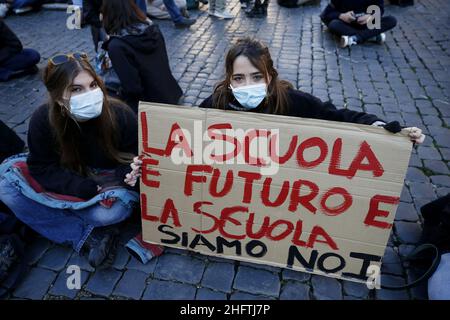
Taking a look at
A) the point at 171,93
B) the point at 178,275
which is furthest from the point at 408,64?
the point at 178,275

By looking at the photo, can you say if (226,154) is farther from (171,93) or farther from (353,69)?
(353,69)

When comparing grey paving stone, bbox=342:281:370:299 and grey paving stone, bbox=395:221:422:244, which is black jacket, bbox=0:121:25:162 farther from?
grey paving stone, bbox=395:221:422:244

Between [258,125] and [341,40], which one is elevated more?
[258,125]

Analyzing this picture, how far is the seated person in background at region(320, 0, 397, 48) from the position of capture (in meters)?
6.01

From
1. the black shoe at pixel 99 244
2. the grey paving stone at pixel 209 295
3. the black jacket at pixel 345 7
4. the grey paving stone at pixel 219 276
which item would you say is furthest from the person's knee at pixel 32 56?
the black jacket at pixel 345 7

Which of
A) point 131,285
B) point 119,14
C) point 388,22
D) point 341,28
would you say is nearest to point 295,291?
point 131,285

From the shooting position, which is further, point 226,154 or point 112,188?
point 112,188

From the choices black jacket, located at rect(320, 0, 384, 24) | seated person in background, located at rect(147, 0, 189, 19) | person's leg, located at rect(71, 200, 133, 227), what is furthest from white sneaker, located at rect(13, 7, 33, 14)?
person's leg, located at rect(71, 200, 133, 227)

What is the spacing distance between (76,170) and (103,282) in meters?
0.77

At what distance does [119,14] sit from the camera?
3359 millimetres

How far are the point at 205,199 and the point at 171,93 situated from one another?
85.2 inches

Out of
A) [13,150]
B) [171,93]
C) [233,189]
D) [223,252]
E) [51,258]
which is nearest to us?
[233,189]

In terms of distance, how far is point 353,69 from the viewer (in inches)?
206

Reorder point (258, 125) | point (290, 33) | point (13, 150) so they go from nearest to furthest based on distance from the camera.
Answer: point (258, 125), point (13, 150), point (290, 33)
